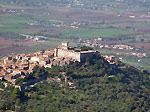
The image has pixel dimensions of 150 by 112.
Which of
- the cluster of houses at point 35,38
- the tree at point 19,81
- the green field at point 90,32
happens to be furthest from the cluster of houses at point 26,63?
the green field at point 90,32

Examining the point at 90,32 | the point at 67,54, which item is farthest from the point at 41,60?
the point at 90,32

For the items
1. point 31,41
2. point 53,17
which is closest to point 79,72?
point 31,41

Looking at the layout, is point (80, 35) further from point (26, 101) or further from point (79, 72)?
point (26, 101)

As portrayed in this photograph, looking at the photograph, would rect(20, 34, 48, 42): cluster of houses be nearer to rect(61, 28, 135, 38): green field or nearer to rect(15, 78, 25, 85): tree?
rect(61, 28, 135, 38): green field

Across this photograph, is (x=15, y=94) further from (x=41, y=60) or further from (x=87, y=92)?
(x=41, y=60)

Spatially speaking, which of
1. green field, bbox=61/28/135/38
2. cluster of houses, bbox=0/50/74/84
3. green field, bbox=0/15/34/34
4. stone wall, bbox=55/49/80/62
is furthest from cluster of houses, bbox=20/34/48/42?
stone wall, bbox=55/49/80/62
